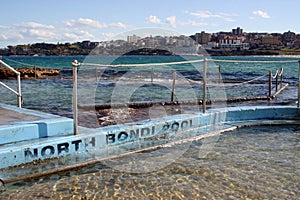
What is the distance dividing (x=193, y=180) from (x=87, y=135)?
185 cm

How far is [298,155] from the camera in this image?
5.95 meters

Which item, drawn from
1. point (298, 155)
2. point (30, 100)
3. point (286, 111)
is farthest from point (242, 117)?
point (30, 100)

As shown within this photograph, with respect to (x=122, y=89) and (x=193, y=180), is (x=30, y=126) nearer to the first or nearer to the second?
(x=193, y=180)

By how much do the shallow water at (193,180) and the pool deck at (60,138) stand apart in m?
0.32

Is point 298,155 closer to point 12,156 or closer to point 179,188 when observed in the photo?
point 179,188

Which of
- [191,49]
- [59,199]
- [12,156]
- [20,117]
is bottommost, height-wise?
[59,199]

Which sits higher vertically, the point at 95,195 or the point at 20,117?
the point at 20,117

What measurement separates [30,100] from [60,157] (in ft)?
32.3

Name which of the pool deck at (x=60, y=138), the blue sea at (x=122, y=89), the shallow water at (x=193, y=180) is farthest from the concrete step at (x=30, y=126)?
the blue sea at (x=122, y=89)

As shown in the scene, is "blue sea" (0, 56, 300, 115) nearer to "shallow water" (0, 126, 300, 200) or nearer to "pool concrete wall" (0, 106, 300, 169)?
"pool concrete wall" (0, 106, 300, 169)

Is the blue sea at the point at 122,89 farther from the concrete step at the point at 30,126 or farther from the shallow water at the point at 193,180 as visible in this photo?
the concrete step at the point at 30,126

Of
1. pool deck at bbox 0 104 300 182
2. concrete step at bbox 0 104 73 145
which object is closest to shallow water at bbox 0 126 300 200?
pool deck at bbox 0 104 300 182

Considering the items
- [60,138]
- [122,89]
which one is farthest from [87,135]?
[122,89]

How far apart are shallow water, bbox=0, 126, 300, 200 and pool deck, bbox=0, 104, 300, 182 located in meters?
0.32
